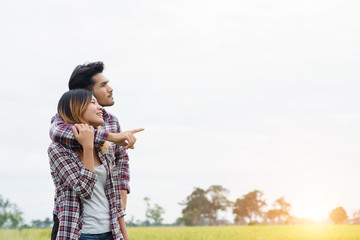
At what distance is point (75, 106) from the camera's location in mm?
2502

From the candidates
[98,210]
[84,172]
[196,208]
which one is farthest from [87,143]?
[196,208]

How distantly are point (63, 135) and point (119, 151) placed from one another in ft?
2.66

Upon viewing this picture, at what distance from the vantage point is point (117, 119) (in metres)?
3.31

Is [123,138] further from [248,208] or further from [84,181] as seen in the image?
[248,208]

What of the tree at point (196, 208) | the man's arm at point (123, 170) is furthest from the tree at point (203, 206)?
the man's arm at point (123, 170)

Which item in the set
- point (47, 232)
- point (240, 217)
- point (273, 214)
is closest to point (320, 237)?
point (47, 232)

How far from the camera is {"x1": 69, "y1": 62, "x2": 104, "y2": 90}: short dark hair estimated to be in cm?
336

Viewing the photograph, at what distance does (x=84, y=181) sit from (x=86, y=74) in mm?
1281

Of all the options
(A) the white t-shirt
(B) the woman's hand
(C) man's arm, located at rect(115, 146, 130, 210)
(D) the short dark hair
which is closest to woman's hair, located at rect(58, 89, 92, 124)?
(B) the woman's hand

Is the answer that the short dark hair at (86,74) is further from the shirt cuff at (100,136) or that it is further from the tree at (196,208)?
the tree at (196,208)

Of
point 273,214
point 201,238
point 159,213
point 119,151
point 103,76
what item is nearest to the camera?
point 119,151

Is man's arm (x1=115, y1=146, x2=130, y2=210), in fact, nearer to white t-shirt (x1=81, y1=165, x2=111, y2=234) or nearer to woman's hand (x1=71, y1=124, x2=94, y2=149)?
white t-shirt (x1=81, y1=165, x2=111, y2=234)

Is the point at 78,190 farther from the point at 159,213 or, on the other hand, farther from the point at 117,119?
the point at 159,213

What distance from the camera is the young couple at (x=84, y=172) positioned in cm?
237
